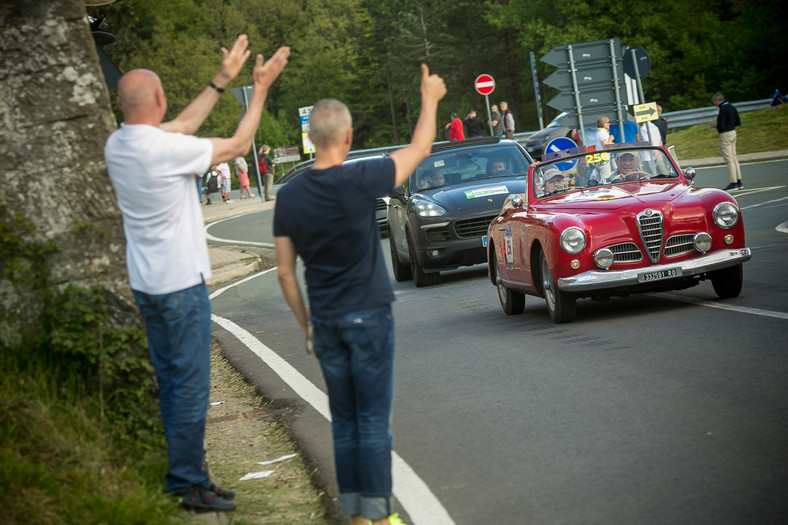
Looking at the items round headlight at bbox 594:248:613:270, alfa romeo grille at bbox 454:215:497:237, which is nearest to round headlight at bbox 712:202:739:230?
round headlight at bbox 594:248:613:270

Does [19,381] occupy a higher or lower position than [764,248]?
higher

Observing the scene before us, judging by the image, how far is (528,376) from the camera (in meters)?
8.44

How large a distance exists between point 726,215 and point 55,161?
22.9 ft

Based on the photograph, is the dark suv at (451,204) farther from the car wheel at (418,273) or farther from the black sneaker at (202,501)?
the black sneaker at (202,501)

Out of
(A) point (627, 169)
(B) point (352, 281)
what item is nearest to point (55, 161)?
(B) point (352, 281)

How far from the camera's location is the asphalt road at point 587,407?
5203 mm

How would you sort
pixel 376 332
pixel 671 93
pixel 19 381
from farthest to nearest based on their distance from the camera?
pixel 671 93, pixel 19 381, pixel 376 332

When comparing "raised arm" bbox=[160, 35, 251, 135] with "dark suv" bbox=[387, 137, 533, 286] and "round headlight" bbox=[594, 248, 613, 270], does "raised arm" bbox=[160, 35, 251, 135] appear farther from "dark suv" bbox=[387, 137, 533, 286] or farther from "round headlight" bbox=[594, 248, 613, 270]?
"dark suv" bbox=[387, 137, 533, 286]

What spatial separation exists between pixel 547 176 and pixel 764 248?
411 centimetres

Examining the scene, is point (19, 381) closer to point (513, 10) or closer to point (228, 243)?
point (228, 243)

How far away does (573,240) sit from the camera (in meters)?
10.6

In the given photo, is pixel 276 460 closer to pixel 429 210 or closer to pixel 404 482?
pixel 404 482

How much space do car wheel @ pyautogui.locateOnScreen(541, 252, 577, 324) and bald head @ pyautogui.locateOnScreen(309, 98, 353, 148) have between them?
6.23 metres

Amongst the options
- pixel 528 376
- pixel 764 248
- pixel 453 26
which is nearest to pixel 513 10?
pixel 453 26
